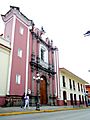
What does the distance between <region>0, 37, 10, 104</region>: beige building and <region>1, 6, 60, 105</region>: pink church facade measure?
324 mm

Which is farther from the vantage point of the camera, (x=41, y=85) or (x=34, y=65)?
(x=41, y=85)

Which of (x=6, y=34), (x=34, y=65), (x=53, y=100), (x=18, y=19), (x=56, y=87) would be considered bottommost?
(x=53, y=100)

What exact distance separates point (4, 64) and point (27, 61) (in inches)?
145

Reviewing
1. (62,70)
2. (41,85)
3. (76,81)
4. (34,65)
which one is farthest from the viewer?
(76,81)

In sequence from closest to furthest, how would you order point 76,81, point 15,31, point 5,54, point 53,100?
point 5,54
point 15,31
point 53,100
point 76,81

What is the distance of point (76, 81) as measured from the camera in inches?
1411

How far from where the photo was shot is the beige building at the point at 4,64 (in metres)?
15.2

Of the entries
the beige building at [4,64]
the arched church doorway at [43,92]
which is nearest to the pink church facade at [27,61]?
the arched church doorway at [43,92]

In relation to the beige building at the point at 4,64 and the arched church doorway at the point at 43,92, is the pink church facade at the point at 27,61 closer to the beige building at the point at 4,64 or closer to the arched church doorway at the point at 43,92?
the arched church doorway at the point at 43,92

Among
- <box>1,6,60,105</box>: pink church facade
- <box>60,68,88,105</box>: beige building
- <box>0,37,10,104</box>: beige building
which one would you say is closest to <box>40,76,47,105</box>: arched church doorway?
<box>1,6,60,105</box>: pink church facade

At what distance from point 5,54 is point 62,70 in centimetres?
1366

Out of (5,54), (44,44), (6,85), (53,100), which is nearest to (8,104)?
(6,85)

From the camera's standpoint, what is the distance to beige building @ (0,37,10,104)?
50.0 feet

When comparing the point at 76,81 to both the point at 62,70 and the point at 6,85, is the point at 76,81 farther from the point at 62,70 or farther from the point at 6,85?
the point at 6,85
